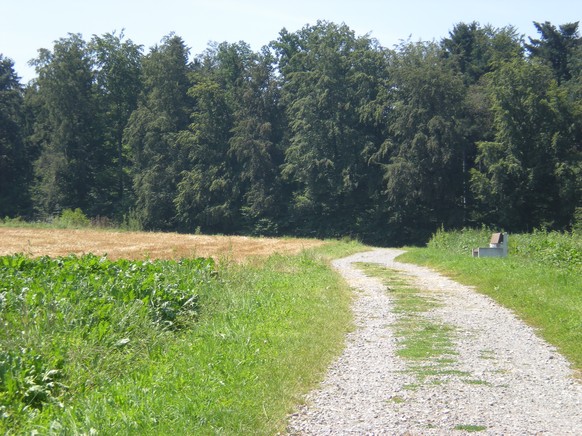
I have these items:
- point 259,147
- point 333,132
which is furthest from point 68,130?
point 333,132

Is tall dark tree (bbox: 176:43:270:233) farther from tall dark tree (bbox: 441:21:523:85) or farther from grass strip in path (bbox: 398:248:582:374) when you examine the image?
grass strip in path (bbox: 398:248:582:374)

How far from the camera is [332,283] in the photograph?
17.4 m

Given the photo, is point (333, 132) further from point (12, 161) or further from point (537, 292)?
point (537, 292)

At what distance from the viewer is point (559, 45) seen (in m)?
58.3

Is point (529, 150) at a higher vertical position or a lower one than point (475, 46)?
lower

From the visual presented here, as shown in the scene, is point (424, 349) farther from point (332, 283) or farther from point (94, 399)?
point (332, 283)

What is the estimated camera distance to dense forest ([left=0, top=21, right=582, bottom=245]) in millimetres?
48938

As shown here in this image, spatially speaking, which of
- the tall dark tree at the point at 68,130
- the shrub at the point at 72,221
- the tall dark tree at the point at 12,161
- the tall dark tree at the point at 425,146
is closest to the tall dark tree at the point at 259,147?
the tall dark tree at the point at 425,146

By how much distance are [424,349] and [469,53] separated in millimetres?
57925

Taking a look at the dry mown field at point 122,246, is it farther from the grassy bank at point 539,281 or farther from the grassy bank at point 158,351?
the grassy bank at point 158,351

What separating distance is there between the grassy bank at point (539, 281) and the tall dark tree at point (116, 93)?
4577 centimetres

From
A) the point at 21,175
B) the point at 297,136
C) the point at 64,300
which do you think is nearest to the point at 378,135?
the point at 297,136

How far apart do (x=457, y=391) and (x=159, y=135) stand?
58.4 meters

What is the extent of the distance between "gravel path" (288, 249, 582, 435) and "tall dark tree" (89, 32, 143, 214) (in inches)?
2347
